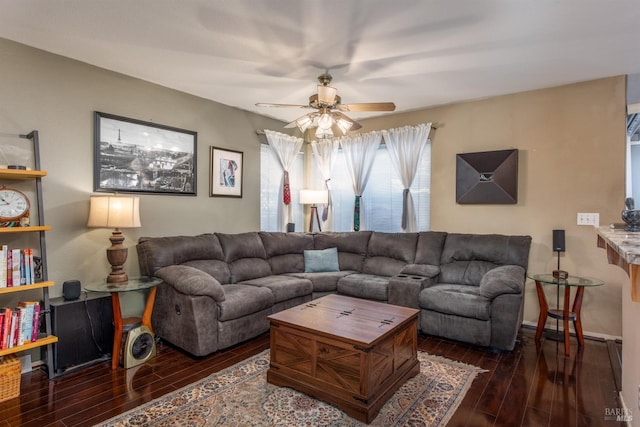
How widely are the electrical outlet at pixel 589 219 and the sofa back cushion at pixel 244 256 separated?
→ 139 inches

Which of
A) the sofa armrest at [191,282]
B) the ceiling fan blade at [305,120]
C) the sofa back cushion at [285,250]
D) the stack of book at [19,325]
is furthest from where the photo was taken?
the sofa back cushion at [285,250]

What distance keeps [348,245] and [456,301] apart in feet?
5.95

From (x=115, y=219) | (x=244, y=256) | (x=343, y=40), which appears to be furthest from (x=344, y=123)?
(x=115, y=219)

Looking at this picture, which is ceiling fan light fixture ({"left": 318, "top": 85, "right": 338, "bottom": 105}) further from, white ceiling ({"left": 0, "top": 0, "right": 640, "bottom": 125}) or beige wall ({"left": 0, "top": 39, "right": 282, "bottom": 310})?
beige wall ({"left": 0, "top": 39, "right": 282, "bottom": 310})

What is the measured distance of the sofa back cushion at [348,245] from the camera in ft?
15.5

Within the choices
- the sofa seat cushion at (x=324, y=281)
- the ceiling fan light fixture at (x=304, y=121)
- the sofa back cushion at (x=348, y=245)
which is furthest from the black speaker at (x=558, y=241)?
the ceiling fan light fixture at (x=304, y=121)

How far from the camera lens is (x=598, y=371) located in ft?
9.08

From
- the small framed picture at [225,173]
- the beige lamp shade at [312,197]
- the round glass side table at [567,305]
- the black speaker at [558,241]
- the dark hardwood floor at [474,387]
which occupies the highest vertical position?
the small framed picture at [225,173]

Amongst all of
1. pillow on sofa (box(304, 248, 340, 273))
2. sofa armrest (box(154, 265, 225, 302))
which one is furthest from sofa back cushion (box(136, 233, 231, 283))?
pillow on sofa (box(304, 248, 340, 273))

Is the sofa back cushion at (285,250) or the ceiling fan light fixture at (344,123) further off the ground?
the ceiling fan light fixture at (344,123)

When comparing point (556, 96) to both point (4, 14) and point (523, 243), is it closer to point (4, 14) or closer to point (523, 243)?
point (523, 243)

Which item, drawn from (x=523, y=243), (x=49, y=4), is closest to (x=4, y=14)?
(x=49, y=4)

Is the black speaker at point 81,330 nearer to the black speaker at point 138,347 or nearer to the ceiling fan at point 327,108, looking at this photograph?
the black speaker at point 138,347

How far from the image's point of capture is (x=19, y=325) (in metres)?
2.48
